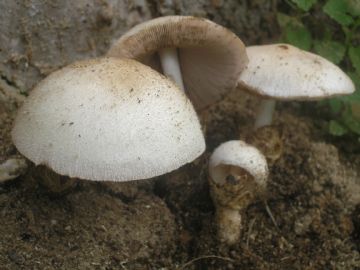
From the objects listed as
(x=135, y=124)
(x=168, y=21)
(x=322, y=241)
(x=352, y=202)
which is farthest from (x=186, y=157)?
(x=352, y=202)

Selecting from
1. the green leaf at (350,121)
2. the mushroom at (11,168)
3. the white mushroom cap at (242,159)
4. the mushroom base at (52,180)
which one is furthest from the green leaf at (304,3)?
the mushroom at (11,168)

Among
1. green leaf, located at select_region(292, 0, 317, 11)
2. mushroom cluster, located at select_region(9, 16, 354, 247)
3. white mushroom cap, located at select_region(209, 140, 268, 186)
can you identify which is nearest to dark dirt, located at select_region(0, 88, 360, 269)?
mushroom cluster, located at select_region(9, 16, 354, 247)

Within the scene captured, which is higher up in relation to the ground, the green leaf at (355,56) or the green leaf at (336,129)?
the green leaf at (355,56)

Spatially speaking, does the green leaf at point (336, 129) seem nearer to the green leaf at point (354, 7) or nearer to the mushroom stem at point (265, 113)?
the mushroom stem at point (265, 113)

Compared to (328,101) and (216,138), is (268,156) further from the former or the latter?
(328,101)

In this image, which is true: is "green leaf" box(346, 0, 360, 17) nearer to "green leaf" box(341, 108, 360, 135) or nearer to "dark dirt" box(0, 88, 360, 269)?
"green leaf" box(341, 108, 360, 135)

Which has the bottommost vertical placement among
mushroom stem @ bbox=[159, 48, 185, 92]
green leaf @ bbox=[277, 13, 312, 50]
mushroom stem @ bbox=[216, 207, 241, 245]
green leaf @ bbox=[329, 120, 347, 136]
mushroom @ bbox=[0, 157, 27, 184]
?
mushroom stem @ bbox=[216, 207, 241, 245]
